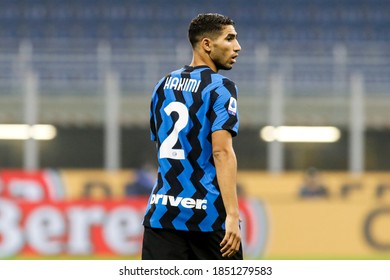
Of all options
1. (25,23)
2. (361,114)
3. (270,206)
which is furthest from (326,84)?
(25,23)

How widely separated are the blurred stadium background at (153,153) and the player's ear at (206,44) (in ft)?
27.6

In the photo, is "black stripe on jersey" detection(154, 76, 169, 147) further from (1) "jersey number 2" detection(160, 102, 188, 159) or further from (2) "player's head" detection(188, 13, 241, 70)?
(2) "player's head" detection(188, 13, 241, 70)

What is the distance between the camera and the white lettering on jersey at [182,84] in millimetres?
3938

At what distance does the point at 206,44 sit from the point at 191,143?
0.40 m

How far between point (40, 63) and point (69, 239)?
2658 mm

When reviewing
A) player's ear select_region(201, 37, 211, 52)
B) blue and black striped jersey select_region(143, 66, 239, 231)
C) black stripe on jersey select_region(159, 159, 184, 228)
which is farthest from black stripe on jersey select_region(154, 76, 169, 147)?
player's ear select_region(201, 37, 211, 52)

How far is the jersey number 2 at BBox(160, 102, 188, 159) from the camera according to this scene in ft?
12.8

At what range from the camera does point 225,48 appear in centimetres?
397

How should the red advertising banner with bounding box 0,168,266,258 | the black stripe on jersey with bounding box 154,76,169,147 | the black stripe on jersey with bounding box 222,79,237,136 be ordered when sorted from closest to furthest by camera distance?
the black stripe on jersey with bounding box 222,79,237,136, the black stripe on jersey with bounding box 154,76,169,147, the red advertising banner with bounding box 0,168,266,258

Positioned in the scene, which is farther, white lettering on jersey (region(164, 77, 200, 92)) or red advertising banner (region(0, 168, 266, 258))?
red advertising banner (region(0, 168, 266, 258))

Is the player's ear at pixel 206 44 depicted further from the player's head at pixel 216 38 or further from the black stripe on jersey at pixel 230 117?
the black stripe on jersey at pixel 230 117

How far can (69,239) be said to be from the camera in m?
12.2

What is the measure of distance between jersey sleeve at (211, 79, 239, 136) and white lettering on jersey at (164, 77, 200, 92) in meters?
0.09

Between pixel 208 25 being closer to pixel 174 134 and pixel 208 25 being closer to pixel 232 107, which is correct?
pixel 232 107
